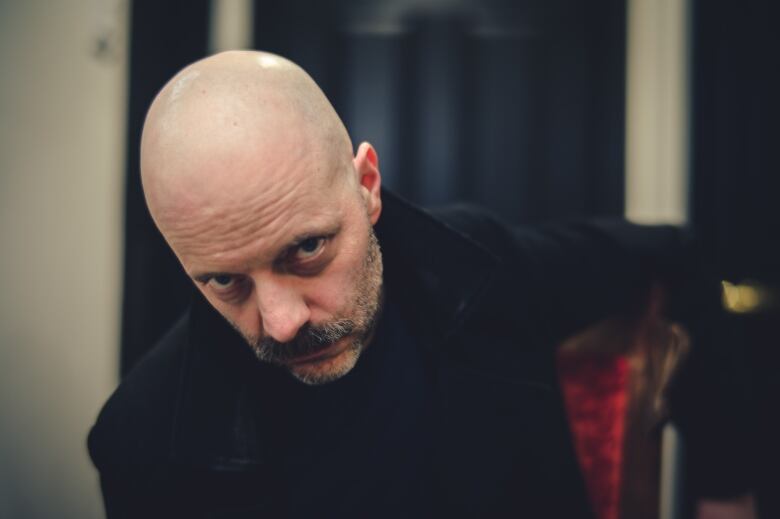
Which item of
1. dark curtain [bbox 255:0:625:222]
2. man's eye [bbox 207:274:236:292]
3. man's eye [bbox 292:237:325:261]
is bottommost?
man's eye [bbox 207:274:236:292]

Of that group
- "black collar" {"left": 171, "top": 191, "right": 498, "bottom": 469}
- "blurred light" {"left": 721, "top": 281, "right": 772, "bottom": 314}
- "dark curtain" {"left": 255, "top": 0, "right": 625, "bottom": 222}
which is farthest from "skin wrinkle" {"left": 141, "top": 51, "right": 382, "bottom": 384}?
"blurred light" {"left": 721, "top": 281, "right": 772, "bottom": 314}

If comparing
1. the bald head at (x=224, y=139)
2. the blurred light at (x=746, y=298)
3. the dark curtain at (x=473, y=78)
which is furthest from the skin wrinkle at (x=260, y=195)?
the blurred light at (x=746, y=298)

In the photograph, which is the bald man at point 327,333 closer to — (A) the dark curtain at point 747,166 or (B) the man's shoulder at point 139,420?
(B) the man's shoulder at point 139,420

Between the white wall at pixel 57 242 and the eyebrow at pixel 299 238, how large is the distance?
0.77 meters

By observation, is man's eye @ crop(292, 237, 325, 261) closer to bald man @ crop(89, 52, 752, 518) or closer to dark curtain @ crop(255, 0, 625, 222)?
bald man @ crop(89, 52, 752, 518)

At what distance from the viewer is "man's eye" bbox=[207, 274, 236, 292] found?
0.61 meters

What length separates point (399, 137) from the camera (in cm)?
166

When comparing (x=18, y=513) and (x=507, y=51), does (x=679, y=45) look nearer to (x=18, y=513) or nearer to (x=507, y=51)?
(x=507, y=51)

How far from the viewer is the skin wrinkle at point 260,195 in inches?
21.0

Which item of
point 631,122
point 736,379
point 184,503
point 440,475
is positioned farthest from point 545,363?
point 631,122

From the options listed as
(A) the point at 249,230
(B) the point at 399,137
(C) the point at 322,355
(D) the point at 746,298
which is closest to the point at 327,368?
(C) the point at 322,355

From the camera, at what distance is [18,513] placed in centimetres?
108

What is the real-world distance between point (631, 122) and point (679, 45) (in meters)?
0.29

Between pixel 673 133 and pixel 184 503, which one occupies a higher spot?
pixel 673 133
